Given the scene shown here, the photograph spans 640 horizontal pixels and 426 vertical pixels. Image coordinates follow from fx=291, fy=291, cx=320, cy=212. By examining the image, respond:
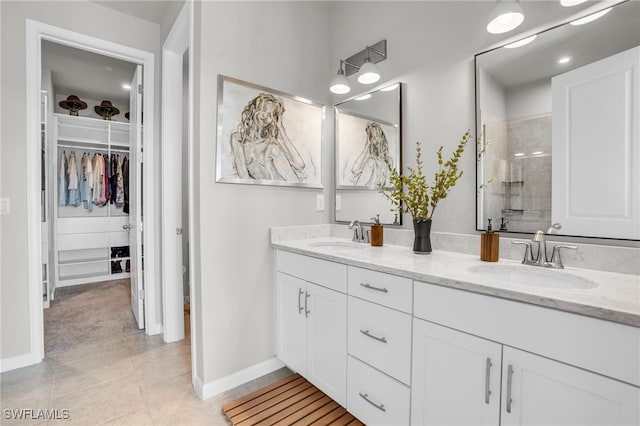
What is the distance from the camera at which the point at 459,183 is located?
5.40ft

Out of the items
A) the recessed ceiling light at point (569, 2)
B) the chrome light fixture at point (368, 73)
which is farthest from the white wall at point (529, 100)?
the chrome light fixture at point (368, 73)

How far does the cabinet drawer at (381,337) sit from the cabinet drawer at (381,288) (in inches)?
1.3

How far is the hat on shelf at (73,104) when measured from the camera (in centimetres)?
406

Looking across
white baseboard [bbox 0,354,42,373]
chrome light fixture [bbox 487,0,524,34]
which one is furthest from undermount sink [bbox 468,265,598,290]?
white baseboard [bbox 0,354,42,373]

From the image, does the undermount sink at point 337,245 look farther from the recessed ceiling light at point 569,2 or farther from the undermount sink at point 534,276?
the recessed ceiling light at point 569,2

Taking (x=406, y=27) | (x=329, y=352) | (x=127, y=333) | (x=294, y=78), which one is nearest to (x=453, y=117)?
(x=406, y=27)

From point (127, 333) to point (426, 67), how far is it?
3.24 metres

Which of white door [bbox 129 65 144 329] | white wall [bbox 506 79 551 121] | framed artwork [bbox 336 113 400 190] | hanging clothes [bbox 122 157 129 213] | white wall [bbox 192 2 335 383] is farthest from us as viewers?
hanging clothes [bbox 122 157 129 213]

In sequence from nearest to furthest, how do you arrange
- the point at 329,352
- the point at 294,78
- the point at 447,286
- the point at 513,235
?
the point at 447,286 → the point at 513,235 → the point at 329,352 → the point at 294,78

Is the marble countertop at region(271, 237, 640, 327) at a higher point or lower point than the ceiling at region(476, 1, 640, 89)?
lower

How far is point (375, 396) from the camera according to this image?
4.38 feet

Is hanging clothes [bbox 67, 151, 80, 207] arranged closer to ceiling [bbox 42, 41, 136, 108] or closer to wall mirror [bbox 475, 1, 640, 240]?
ceiling [bbox 42, 41, 136, 108]

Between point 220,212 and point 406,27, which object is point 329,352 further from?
point 406,27

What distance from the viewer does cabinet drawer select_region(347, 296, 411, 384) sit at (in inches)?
47.8
